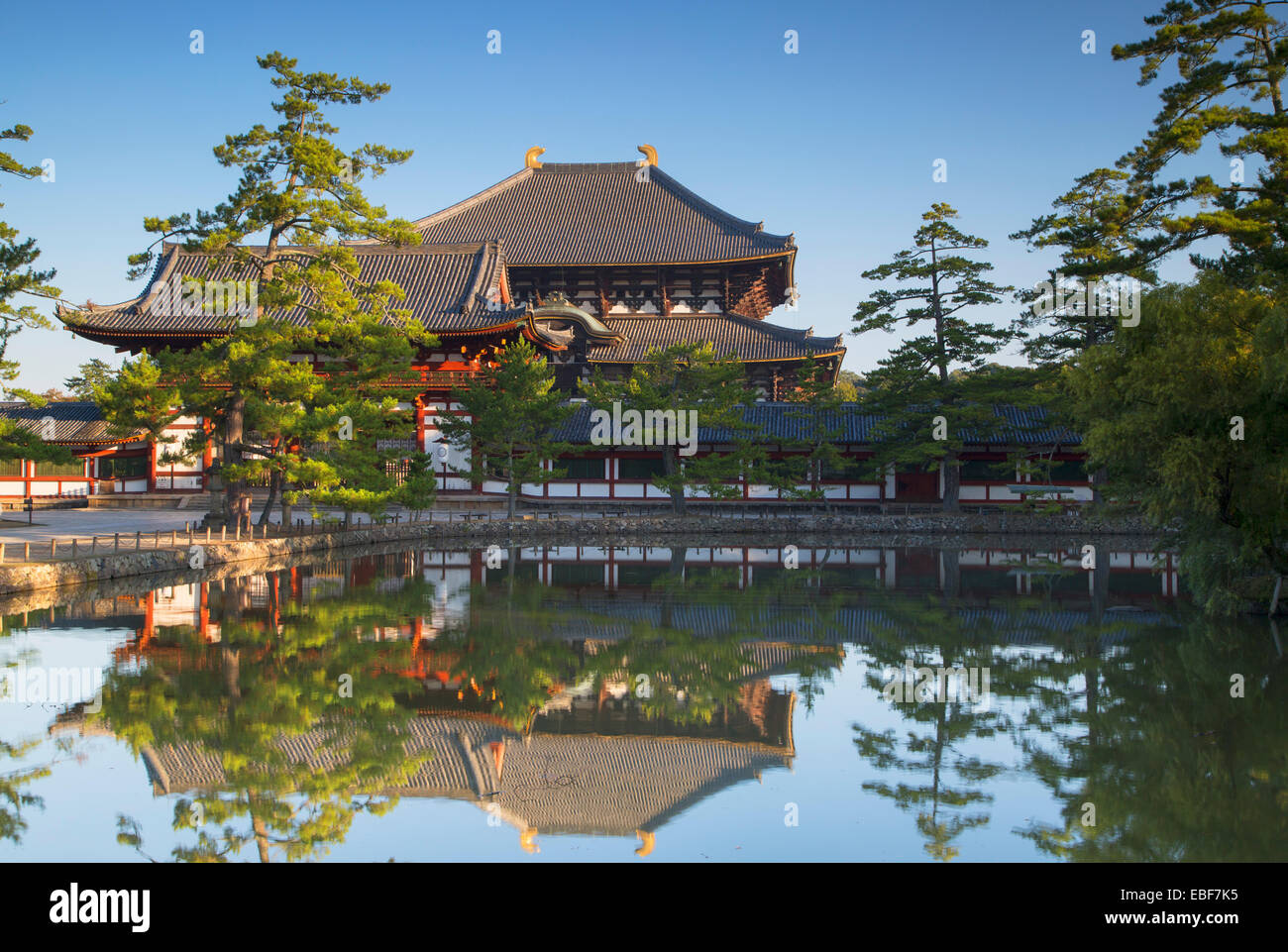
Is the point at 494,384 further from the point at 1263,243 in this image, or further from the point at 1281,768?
the point at 1281,768

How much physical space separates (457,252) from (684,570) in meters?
21.5

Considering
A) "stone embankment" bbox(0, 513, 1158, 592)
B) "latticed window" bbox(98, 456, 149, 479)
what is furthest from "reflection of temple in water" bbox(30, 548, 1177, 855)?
"latticed window" bbox(98, 456, 149, 479)

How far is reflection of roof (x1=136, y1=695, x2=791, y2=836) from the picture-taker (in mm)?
8078

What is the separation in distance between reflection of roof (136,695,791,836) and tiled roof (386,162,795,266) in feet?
113

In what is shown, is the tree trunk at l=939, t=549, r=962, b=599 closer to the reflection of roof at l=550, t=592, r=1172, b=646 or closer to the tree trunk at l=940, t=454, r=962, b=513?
the reflection of roof at l=550, t=592, r=1172, b=646

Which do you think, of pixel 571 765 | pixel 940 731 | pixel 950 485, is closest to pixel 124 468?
pixel 950 485

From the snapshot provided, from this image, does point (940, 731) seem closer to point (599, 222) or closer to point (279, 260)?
point (279, 260)

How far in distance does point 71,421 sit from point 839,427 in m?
30.0

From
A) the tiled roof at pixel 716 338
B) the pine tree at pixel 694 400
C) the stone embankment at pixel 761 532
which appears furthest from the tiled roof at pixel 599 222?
the stone embankment at pixel 761 532

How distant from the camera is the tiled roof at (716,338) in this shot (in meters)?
40.0

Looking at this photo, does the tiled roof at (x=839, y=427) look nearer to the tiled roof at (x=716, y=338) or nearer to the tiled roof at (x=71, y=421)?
the tiled roof at (x=716, y=338)

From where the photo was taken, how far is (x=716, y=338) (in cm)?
4169

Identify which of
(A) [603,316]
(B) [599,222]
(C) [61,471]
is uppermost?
(B) [599,222]

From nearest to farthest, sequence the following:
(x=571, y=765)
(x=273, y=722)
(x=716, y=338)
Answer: (x=571, y=765), (x=273, y=722), (x=716, y=338)
